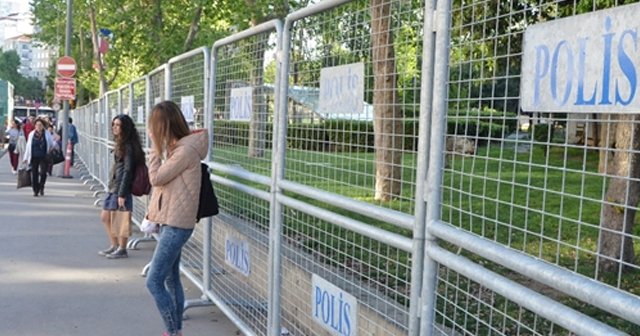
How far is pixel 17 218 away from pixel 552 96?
11.8 metres

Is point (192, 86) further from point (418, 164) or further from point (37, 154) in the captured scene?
point (37, 154)

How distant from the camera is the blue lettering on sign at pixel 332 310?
3.62 meters

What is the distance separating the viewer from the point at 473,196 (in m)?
2.80

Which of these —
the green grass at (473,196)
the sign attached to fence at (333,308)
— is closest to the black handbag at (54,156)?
the green grass at (473,196)

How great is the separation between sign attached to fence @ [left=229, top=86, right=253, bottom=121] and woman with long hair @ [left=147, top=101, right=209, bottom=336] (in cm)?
31

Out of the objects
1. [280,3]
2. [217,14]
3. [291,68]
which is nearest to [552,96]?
[291,68]

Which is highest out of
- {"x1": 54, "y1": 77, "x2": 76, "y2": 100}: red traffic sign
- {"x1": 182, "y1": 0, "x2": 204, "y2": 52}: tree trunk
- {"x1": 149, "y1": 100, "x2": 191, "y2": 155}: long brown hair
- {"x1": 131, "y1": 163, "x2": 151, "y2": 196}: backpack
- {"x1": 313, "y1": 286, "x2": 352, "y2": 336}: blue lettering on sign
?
{"x1": 182, "y1": 0, "x2": 204, "y2": 52}: tree trunk

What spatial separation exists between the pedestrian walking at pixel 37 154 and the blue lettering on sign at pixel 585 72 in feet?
47.4

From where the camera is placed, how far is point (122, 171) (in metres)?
8.14

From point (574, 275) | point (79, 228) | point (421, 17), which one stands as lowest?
point (79, 228)

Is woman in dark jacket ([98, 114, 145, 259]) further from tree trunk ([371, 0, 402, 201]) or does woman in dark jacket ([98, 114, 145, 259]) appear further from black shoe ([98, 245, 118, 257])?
tree trunk ([371, 0, 402, 201])

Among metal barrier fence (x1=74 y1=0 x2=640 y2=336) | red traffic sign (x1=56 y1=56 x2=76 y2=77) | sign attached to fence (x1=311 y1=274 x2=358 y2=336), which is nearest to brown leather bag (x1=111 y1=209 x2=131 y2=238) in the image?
metal barrier fence (x1=74 y1=0 x2=640 y2=336)

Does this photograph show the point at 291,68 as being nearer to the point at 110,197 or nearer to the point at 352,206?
the point at 352,206

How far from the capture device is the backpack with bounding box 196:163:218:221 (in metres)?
5.37
